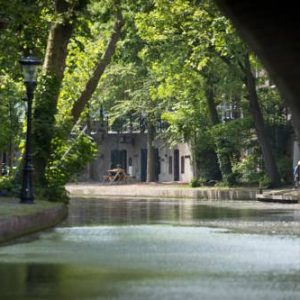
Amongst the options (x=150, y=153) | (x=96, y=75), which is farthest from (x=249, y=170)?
(x=150, y=153)

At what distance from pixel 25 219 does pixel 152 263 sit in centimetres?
564

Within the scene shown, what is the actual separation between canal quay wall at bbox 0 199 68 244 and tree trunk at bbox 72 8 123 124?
11.2 meters

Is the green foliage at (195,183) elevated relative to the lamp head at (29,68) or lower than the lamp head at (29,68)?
lower

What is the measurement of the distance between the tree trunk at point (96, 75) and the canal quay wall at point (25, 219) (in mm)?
11248

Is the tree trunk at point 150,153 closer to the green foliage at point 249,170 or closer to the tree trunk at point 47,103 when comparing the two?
the green foliage at point 249,170

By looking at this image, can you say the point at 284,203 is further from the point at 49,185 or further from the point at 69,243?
the point at 69,243

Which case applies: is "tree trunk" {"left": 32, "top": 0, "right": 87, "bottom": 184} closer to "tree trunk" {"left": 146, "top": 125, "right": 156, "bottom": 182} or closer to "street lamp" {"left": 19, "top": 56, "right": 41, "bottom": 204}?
"street lamp" {"left": 19, "top": 56, "right": 41, "bottom": 204}

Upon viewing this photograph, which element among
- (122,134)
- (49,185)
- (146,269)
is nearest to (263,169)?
(49,185)

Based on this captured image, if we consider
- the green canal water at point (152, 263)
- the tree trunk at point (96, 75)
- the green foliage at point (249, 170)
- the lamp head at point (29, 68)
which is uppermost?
the tree trunk at point (96, 75)

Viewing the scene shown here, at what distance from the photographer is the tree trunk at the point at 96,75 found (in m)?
32.7

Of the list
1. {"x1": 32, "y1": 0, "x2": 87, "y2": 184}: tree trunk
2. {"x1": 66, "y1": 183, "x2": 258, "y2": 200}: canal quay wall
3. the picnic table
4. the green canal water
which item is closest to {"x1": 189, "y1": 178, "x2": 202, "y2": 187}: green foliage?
{"x1": 66, "y1": 183, "x2": 258, "y2": 200}: canal quay wall

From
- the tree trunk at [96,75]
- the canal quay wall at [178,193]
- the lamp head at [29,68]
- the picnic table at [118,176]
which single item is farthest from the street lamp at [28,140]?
the picnic table at [118,176]

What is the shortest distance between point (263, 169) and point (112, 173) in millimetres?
27773

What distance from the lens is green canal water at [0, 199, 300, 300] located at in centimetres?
930
